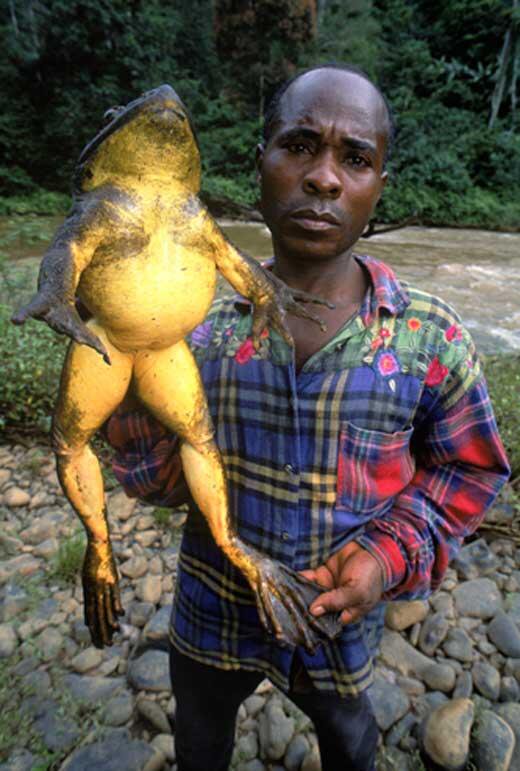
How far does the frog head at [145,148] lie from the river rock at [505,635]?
2737mm

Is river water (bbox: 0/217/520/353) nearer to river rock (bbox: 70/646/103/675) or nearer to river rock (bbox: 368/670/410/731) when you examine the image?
river rock (bbox: 70/646/103/675)

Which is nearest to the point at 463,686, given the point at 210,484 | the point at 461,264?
the point at 210,484

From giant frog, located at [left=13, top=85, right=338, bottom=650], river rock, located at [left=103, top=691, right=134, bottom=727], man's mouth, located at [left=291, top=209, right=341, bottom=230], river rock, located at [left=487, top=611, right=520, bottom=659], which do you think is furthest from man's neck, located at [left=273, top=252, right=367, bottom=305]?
river rock, located at [left=487, top=611, right=520, bottom=659]

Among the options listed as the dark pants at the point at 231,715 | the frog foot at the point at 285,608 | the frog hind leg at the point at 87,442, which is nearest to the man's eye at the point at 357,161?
the frog hind leg at the point at 87,442

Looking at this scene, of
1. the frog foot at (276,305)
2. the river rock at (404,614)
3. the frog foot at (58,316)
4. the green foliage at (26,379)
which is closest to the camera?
the frog foot at (58,316)

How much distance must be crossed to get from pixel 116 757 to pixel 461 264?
1017 cm

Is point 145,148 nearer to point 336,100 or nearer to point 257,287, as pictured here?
point 257,287

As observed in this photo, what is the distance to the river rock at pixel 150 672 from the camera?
246 centimetres

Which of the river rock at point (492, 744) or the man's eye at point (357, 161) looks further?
the river rock at point (492, 744)

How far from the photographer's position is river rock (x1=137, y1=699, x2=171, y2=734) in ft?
7.56

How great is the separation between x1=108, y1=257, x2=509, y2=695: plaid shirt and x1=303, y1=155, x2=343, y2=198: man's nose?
1.11 ft

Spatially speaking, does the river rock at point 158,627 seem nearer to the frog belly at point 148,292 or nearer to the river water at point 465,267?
the frog belly at point 148,292

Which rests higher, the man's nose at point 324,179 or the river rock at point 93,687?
the man's nose at point 324,179

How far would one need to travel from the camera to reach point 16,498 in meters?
3.54
